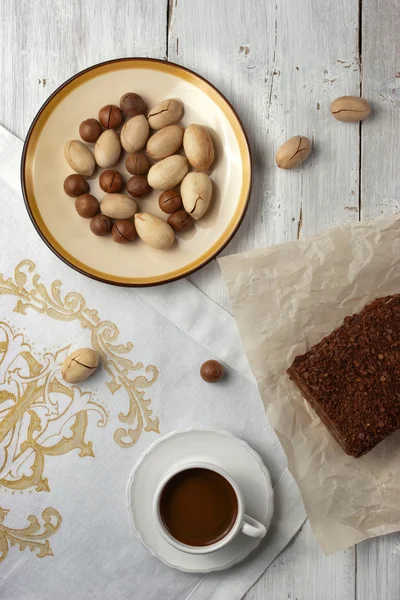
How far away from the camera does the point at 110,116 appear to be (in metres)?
1.25

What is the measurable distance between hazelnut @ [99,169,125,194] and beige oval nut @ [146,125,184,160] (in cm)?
8

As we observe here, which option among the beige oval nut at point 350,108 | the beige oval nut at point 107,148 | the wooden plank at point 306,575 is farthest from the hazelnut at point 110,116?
the wooden plank at point 306,575

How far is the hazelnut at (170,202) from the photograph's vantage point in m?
1.25

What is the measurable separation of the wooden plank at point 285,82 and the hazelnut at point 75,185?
32 centimetres

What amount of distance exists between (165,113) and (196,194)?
17cm

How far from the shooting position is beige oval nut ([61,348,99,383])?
125 cm

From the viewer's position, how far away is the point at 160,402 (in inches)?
50.8

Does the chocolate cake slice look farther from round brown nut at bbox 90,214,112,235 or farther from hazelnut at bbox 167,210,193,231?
round brown nut at bbox 90,214,112,235

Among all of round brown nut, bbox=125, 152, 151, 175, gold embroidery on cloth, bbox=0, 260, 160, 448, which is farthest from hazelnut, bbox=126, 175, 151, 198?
gold embroidery on cloth, bbox=0, 260, 160, 448

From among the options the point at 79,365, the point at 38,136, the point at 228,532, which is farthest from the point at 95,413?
the point at 38,136

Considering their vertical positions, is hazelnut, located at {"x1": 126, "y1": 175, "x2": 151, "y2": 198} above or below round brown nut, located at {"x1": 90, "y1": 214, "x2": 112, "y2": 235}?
A: above

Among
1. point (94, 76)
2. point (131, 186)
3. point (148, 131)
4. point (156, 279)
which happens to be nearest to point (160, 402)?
point (156, 279)

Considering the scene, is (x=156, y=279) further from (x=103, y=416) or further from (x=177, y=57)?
(x=177, y=57)

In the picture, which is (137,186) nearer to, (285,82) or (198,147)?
(198,147)
